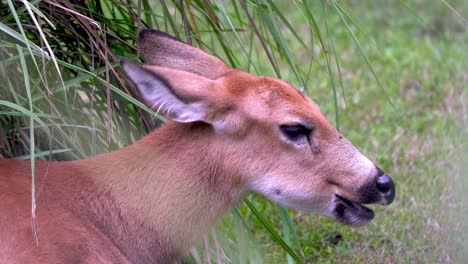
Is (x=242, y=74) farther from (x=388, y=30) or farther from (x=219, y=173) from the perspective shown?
(x=388, y=30)

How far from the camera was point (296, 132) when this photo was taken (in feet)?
11.5

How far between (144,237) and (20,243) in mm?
494

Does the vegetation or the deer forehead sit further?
the vegetation

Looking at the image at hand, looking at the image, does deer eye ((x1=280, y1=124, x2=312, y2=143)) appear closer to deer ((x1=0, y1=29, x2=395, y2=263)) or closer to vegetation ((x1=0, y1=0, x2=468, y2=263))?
deer ((x1=0, y1=29, x2=395, y2=263))

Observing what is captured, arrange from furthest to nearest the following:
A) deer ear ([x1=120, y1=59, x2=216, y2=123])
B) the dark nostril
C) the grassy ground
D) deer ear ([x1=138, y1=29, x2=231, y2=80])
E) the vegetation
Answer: the grassy ground → the vegetation → deer ear ([x1=138, y1=29, x2=231, y2=80]) → the dark nostril → deer ear ([x1=120, y1=59, x2=216, y2=123])

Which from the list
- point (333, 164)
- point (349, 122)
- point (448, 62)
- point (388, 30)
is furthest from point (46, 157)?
point (388, 30)

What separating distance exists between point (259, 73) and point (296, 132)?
94 cm

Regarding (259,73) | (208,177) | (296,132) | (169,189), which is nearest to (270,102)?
(296,132)

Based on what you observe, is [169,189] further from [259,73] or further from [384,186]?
[259,73]

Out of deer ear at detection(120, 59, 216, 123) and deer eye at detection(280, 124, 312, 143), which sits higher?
deer ear at detection(120, 59, 216, 123)

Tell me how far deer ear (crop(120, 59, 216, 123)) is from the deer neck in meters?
0.12

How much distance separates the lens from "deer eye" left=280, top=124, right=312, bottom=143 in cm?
350

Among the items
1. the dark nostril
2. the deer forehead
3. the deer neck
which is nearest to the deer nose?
the dark nostril

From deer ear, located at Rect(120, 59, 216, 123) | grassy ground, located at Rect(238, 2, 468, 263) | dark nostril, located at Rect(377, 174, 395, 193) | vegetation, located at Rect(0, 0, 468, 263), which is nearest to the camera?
deer ear, located at Rect(120, 59, 216, 123)
